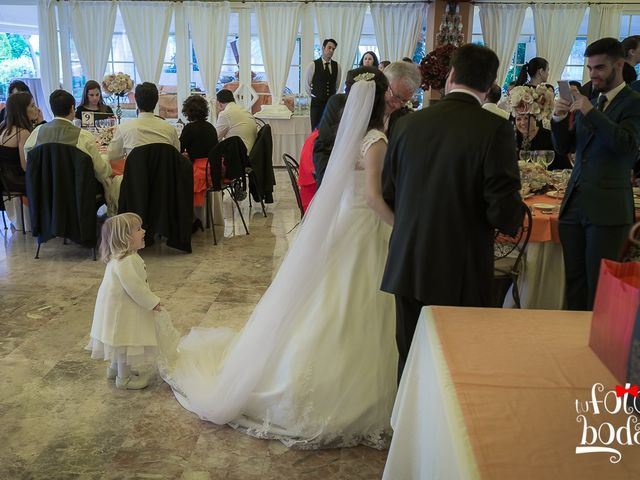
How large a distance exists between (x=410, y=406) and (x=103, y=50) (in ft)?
33.5

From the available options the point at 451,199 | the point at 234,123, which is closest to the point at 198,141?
the point at 234,123

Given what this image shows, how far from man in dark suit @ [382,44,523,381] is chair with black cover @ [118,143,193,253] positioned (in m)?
3.05

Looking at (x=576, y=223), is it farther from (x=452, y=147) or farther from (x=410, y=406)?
(x=410, y=406)

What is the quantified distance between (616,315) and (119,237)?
2.06 meters

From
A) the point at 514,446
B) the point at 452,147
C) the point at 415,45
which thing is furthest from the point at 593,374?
the point at 415,45

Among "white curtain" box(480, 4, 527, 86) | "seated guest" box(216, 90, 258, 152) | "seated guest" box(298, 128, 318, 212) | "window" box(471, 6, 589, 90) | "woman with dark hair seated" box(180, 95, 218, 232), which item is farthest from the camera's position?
"window" box(471, 6, 589, 90)

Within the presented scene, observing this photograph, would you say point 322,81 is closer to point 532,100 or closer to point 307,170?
point 307,170

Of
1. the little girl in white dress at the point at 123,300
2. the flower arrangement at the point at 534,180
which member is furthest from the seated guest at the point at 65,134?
the flower arrangement at the point at 534,180

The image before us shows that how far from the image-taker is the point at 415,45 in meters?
10.4

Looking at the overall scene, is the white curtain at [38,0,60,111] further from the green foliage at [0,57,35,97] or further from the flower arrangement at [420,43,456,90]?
the flower arrangement at [420,43,456,90]

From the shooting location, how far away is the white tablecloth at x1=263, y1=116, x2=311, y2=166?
32.9 ft

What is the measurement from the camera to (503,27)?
410 inches

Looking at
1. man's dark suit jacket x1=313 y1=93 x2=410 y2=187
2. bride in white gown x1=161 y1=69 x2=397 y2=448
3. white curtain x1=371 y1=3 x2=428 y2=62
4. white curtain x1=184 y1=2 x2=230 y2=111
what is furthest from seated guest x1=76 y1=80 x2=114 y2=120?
white curtain x1=371 y1=3 x2=428 y2=62

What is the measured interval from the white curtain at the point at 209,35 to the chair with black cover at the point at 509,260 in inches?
307
